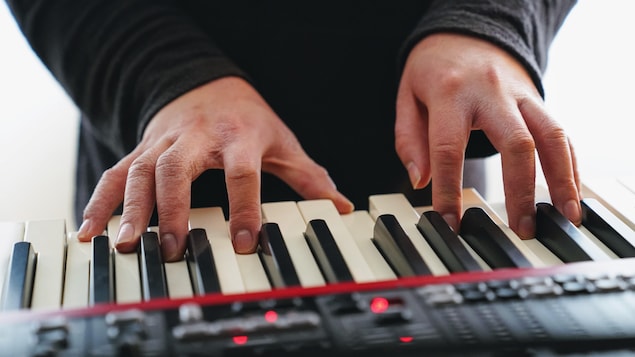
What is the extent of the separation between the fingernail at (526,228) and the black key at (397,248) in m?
0.13

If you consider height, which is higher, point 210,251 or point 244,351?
point 210,251

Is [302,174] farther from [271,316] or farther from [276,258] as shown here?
[271,316]

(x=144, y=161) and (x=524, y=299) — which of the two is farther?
(x=144, y=161)

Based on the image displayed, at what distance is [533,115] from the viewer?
2.85 ft

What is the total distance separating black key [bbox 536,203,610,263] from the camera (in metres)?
0.74

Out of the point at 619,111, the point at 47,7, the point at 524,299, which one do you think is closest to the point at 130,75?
the point at 47,7

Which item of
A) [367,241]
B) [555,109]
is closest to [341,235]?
[367,241]

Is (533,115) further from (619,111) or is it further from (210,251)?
(619,111)

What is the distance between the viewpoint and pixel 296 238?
0.79m

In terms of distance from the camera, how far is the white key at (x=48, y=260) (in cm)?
69

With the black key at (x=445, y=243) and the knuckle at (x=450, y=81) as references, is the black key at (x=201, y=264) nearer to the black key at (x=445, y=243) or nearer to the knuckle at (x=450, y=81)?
the black key at (x=445, y=243)

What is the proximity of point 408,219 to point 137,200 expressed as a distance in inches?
10.6

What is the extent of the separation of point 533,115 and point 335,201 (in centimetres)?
23

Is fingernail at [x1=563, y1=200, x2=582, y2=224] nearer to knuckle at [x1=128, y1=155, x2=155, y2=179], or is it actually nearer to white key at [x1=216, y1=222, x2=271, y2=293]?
white key at [x1=216, y1=222, x2=271, y2=293]
